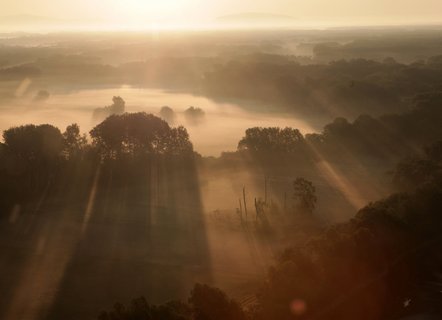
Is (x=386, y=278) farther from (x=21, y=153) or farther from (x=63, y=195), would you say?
(x=21, y=153)

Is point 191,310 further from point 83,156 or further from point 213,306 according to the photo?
point 83,156

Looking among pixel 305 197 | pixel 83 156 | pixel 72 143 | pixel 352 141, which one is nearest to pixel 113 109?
pixel 72 143

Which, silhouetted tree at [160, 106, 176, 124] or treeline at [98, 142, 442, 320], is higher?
silhouetted tree at [160, 106, 176, 124]

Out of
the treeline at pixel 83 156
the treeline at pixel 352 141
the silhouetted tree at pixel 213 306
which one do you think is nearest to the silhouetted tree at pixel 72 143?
the treeline at pixel 83 156

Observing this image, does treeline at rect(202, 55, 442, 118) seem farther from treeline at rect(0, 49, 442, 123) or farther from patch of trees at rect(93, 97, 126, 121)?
patch of trees at rect(93, 97, 126, 121)

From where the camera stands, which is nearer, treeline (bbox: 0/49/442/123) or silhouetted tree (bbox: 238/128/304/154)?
silhouetted tree (bbox: 238/128/304/154)

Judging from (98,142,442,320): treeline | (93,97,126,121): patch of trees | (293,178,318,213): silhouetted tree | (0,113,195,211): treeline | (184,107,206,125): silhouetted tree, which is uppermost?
(93,97,126,121): patch of trees

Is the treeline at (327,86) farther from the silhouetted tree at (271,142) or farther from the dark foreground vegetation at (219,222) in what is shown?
the silhouetted tree at (271,142)

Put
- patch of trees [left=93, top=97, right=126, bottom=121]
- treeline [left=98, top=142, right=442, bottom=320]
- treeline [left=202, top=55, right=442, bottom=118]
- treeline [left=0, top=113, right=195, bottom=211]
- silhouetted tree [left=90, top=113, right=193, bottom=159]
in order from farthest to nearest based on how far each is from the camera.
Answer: patch of trees [left=93, top=97, right=126, bottom=121] < treeline [left=202, top=55, right=442, bottom=118] < silhouetted tree [left=90, top=113, right=193, bottom=159] < treeline [left=0, top=113, right=195, bottom=211] < treeline [left=98, top=142, right=442, bottom=320]

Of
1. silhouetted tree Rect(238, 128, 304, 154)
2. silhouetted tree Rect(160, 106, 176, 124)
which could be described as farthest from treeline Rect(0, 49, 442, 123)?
silhouetted tree Rect(238, 128, 304, 154)

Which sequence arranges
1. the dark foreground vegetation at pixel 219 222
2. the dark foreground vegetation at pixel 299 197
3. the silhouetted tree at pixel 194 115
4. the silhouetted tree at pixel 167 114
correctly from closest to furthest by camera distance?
the dark foreground vegetation at pixel 299 197, the dark foreground vegetation at pixel 219 222, the silhouetted tree at pixel 194 115, the silhouetted tree at pixel 167 114
